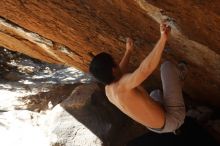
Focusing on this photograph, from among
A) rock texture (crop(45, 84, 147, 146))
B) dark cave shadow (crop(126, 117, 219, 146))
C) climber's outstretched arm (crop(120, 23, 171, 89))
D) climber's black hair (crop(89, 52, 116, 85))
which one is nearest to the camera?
climber's outstretched arm (crop(120, 23, 171, 89))

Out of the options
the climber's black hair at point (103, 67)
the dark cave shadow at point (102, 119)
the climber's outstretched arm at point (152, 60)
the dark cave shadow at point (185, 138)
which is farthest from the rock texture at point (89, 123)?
the climber's outstretched arm at point (152, 60)

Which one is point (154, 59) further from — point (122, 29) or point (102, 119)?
point (102, 119)

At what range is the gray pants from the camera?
362cm

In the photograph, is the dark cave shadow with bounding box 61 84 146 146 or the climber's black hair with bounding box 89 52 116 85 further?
the dark cave shadow with bounding box 61 84 146 146

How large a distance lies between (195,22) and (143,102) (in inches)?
31.9

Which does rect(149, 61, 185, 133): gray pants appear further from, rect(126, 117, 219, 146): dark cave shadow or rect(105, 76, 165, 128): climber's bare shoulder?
rect(126, 117, 219, 146): dark cave shadow

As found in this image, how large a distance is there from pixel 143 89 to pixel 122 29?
0.87m

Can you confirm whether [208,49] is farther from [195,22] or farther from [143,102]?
[143,102]

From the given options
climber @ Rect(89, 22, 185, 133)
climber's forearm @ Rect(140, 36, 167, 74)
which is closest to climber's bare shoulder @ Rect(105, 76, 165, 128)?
climber @ Rect(89, 22, 185, 133)

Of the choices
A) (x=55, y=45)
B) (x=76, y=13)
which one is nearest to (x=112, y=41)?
(x=76, y=13)

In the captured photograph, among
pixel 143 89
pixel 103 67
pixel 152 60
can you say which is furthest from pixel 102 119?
pixel 152 60

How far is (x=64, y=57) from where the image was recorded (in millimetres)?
5676

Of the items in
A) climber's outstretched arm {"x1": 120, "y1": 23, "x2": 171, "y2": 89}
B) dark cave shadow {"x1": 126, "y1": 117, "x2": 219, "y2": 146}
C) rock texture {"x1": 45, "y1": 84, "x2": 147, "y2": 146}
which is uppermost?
climber's outstretched arm {"x1": 120, "y1": 23, "x2": 171, "y2": 89}

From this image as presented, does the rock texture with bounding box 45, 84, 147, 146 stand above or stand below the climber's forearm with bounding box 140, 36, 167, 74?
below
